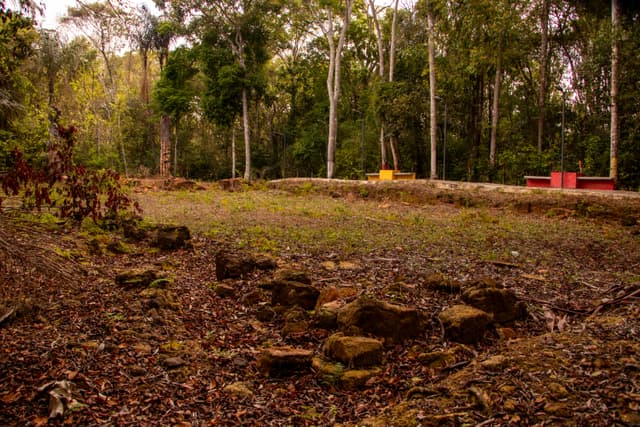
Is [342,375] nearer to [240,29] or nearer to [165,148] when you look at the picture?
[240,29]

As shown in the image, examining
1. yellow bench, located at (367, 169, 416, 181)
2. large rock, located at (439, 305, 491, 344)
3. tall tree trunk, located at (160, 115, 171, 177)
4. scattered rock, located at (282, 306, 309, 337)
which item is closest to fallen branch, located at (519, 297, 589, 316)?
large rock, located at (439, 305, 491, 344)

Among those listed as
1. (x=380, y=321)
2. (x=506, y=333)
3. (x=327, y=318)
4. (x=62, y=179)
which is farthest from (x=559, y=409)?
(x=62, y=179)

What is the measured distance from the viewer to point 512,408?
2.24m

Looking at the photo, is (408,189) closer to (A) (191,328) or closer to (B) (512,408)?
(A) (191,328)

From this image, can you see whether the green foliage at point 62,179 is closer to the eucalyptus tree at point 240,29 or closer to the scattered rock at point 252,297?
the scattered rock at point 252,297

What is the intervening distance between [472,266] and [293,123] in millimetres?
24942

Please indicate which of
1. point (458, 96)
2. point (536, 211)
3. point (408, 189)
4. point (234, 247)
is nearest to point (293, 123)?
point (458, 96)

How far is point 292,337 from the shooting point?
3584 mm

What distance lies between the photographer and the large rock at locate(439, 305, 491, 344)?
3.41 meters

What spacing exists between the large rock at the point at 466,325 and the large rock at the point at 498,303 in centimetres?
27

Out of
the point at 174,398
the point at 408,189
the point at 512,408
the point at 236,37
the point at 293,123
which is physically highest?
the point at 236,37

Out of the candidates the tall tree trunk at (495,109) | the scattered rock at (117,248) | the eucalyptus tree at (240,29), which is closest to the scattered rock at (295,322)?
the scattered rock at (117,248)

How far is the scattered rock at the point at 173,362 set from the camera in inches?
119

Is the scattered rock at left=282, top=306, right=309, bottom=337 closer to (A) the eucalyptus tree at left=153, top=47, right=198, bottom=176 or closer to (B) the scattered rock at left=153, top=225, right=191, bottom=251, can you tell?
(B) the scattered rock at left=153, top=225, right=191, bottom=251
